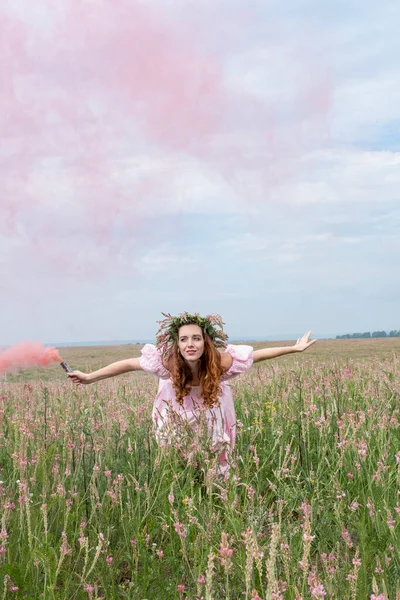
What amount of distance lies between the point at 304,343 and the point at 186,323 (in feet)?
4.26

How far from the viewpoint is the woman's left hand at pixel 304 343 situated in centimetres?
615

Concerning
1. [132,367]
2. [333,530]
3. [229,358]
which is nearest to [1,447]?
[132,367]

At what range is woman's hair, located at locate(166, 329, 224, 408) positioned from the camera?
19.0 ft

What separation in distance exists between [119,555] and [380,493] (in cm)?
185

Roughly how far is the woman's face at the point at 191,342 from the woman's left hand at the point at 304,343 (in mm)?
1005

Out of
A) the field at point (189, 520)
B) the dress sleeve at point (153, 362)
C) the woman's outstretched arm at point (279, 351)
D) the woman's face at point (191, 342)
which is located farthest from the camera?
the woman's outstretched arm at point (279, 351)

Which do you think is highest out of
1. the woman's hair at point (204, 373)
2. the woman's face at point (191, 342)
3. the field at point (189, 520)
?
the woman's face at point (191, 342)

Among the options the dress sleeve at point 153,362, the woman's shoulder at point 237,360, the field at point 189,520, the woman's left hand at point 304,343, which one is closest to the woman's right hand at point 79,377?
the field at point 189,520

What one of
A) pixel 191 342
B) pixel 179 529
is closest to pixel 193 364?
pixel 191 342

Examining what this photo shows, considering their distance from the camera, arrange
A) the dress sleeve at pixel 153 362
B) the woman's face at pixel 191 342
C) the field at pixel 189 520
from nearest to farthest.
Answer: the field at pixel 189 520 < the woman's face at pixel 191 342 < the dress sleeve at pixel 153 362

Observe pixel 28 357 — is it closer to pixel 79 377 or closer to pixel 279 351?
pixel 79 377

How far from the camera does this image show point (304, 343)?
6.30 meters

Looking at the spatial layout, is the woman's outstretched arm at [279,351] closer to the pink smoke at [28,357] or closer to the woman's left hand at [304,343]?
the woman's left hand at [304,343]

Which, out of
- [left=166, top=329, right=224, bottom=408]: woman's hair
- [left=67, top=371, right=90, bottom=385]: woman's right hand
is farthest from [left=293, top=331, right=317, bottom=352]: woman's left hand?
[left=67, top=371, right=90, bottom=385]: woman's right hand
